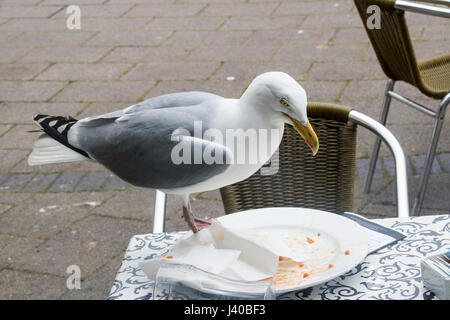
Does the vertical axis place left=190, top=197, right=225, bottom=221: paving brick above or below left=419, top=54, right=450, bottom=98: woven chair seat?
below

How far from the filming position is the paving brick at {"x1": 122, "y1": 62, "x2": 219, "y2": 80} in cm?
466

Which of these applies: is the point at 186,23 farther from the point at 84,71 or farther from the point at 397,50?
the point at 397,50

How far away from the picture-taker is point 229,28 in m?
5.46

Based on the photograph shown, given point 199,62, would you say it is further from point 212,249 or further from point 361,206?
point 212,249

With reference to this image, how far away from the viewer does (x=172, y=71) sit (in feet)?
15.6

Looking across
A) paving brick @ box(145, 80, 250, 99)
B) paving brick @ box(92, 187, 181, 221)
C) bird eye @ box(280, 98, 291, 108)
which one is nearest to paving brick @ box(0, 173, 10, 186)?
paving brick @ box(92, 187, 181, 221)

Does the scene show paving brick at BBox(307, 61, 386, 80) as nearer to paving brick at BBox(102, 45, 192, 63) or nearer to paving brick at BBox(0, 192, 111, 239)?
paving brick at BBox(102, 45, 192, 63)

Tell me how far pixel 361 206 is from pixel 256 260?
192 cm

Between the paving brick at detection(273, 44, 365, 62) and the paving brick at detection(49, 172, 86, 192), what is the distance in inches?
74.0

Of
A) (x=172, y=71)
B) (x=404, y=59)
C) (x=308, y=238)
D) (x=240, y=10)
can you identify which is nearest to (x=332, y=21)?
(x=240, y=10)

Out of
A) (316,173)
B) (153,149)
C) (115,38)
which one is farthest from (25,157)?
(153,149)

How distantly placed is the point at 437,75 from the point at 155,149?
2192mm
